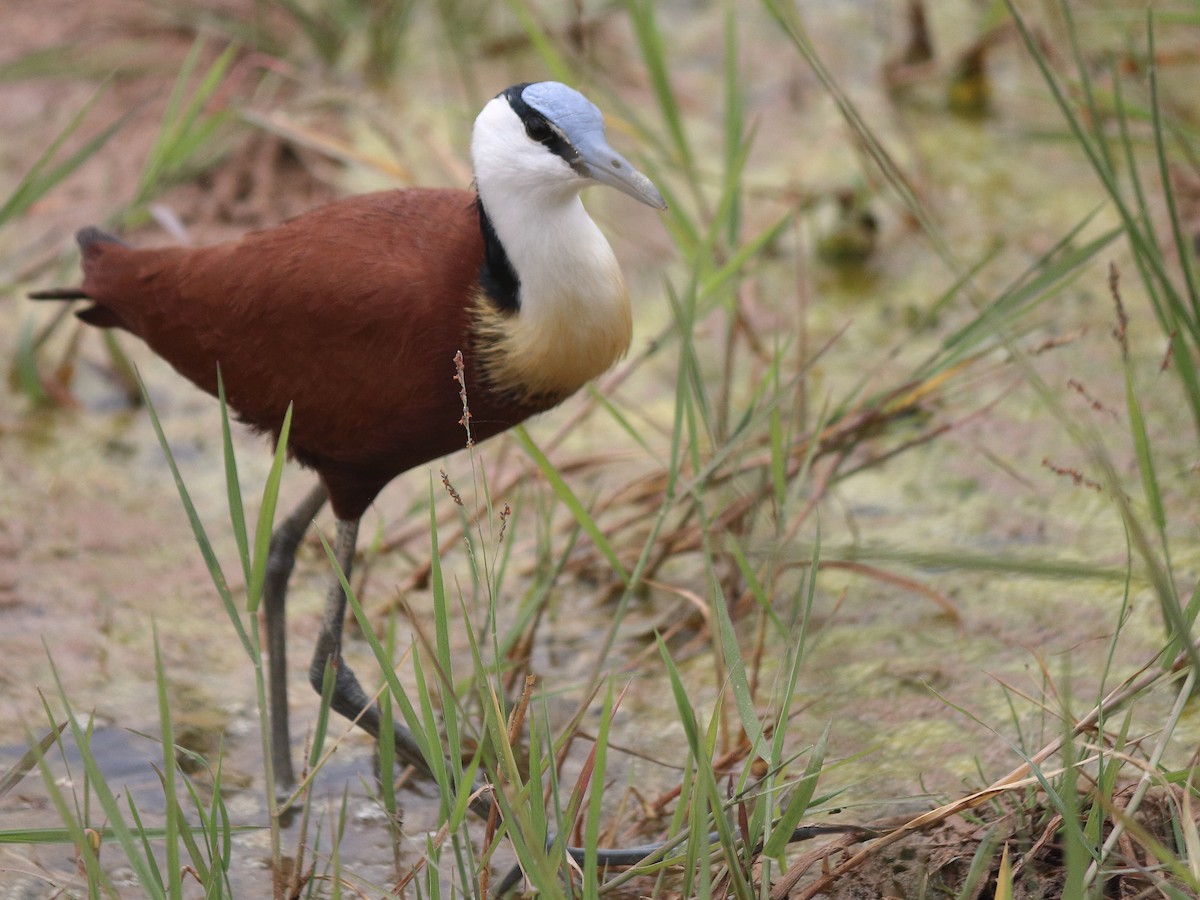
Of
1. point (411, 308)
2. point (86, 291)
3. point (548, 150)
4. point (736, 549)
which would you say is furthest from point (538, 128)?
point (86, 291)

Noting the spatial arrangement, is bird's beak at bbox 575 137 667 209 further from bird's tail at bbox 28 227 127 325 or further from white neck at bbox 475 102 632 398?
bird's tail at bbox 28 227 127 325

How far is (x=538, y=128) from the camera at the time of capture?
2.36 m

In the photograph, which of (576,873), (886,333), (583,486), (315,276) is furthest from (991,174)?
(576,873)

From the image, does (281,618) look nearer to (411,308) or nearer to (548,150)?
(411,308)

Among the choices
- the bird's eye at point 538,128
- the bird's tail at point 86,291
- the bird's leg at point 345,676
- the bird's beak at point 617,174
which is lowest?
the bird's leg at point 345,676

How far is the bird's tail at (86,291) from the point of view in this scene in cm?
292

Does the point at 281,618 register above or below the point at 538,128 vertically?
below

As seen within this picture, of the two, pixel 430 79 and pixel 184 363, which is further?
pixel 430 79

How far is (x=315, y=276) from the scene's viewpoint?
251 cm

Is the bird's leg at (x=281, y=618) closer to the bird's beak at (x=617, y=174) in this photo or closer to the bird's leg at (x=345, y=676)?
the bird's leg at (x=345, y=676)

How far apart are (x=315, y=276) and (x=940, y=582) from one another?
4.74 feet

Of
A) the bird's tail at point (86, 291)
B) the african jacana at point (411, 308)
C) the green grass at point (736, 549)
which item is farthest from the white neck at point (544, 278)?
the bird's tail at point (86, 291)

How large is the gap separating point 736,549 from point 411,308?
656mm

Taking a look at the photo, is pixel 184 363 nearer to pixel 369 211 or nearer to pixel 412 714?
pixel 369 211
